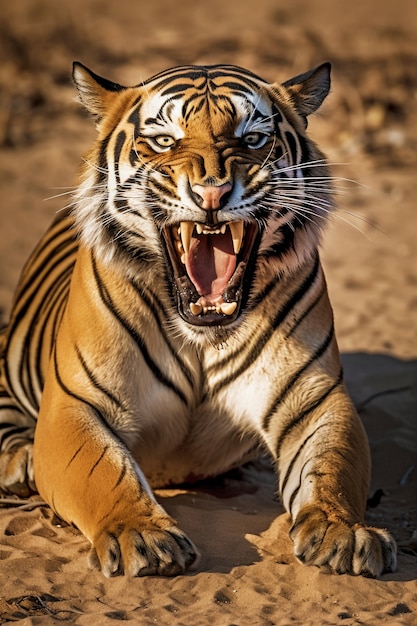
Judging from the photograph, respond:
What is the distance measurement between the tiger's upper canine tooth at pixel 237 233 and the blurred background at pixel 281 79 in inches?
85.9

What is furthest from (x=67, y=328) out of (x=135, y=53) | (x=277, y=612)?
(x=135, y=53)

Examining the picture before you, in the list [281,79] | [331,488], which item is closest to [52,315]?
[331,488]

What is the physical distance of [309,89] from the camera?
3533 mm

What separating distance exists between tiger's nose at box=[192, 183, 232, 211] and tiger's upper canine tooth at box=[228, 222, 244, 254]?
199mm

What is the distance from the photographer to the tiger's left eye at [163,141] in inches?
129

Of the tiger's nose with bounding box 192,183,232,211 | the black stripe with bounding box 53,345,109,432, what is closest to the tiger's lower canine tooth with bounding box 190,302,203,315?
the tiger's nose with bounding box 192,183,232,211

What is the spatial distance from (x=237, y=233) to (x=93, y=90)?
26.5 inches

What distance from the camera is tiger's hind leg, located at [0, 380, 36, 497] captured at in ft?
12.2

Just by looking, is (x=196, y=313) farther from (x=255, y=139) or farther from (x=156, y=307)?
(x=255, y=139)

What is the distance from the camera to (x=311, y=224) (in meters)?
3.38

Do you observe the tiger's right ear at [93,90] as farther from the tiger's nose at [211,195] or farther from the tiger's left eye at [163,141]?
the tiger's nose at [211,195]

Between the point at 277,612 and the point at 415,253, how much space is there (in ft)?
14.1

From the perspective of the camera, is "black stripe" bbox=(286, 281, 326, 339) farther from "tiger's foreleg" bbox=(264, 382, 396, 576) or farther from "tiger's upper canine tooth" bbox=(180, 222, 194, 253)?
"tiger's upper canine tooth" bbox=(180, 222, 194, 253)

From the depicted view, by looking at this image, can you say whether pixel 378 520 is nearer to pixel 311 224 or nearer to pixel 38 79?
pixel 311 224
